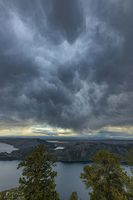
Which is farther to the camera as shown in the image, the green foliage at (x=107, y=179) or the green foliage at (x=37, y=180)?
the green foliage at (x=107, y=179)

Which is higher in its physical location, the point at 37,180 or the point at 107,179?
the point at 107,179

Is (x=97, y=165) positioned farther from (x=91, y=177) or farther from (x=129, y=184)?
(x=129, y=184)

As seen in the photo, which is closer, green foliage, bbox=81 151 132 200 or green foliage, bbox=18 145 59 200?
green foliage, bbox=18 145 59 200

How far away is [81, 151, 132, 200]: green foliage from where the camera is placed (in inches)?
1375

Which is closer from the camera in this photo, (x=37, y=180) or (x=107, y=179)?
(x=37, y=180)

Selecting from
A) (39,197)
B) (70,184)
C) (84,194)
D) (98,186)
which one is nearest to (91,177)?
(98,186)

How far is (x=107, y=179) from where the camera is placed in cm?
3553

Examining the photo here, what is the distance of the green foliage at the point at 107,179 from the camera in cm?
3494

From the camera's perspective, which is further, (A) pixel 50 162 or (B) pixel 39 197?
(A) pixel 50 162

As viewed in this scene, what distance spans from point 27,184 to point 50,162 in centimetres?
468

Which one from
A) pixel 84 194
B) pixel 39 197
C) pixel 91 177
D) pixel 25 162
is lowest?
pixel 84 194

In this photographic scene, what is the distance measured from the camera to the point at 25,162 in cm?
3547

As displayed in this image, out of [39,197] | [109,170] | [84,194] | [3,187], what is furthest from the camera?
[3,187]

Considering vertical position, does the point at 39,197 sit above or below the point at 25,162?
below
